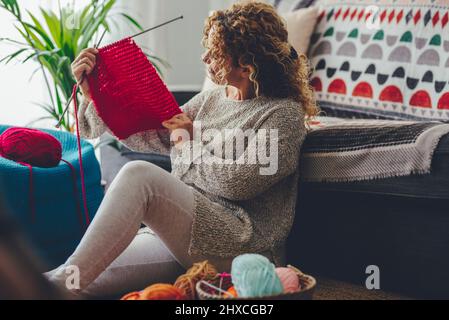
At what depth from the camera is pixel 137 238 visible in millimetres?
1730

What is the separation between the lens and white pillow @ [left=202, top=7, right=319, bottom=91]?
8.18 ft

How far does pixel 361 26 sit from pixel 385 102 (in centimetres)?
32

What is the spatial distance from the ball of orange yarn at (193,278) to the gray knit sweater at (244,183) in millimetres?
170

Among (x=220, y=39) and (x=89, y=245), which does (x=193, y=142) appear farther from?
(x=89, y=245)

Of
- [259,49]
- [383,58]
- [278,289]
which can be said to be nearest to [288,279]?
[278,289]

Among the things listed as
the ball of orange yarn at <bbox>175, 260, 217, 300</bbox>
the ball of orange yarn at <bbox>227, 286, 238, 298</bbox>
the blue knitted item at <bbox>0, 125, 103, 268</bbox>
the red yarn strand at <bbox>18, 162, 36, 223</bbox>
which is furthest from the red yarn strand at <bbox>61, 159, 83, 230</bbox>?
the ball of orange yarn at <bbox>227, 286, 238, 298</bbox>

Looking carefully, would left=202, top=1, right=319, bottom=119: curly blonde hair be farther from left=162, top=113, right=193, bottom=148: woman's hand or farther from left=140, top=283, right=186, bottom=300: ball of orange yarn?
left=140, top=283, right=186, bottom=300: ball of orange yarn

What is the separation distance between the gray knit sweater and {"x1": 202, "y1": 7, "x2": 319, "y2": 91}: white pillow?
800mm

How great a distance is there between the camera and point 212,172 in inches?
63.8

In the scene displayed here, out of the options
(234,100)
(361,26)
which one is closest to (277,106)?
(234,100)

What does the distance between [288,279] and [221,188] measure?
1.23 feet

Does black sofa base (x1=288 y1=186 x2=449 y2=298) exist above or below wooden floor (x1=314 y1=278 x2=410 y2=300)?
above

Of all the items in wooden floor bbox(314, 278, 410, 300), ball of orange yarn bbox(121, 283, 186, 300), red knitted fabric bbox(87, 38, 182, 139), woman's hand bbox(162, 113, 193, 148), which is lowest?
wooden floor bbox(314, 278, 410, 300)

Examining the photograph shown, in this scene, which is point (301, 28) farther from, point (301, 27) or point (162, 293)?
point (162, 293)
